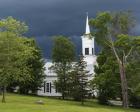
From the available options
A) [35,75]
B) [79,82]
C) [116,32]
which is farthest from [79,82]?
[35,75]

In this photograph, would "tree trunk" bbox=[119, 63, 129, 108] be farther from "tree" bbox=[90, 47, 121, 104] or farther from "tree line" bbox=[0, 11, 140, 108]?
"tree" bbox=[90, 47, 121, 104]

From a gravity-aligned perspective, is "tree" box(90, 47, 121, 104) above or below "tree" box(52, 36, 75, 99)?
below

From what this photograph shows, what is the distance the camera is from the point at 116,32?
2844 inches

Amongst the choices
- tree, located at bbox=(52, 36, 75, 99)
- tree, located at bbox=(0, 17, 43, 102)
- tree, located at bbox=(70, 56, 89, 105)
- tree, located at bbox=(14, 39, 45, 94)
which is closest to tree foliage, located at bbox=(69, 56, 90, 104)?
tree, located at bbox=(70, 56, 89, 105)

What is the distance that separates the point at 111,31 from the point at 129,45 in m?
3.90

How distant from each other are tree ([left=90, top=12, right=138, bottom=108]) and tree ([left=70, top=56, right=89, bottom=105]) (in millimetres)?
4844

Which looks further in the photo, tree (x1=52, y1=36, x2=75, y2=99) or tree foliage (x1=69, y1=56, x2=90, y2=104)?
tree (x1=52, y1=36, x2=75, y2=99)

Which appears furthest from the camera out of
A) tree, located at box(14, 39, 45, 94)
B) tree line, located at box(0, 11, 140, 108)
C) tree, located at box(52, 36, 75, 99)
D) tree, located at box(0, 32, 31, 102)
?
tree, located at box(14, 39, 45, 94)

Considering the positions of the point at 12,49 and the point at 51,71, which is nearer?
the point at 12,49

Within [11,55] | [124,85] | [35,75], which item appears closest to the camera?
[11,55]

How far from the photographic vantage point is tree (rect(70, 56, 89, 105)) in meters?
69.3

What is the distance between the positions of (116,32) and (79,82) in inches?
372

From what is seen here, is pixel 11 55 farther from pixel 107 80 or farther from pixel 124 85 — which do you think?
pixel 124 85

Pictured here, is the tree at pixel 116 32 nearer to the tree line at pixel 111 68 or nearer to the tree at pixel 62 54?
the tree line at pixel 111 68
